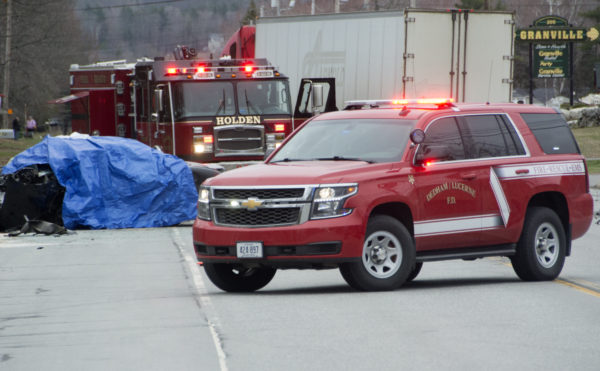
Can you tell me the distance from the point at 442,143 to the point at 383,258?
58.4 inches

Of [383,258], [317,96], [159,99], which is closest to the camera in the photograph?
[383,258]

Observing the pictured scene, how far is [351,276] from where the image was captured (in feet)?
36.5

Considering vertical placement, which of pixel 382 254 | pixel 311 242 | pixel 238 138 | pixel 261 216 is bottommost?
pixel 238 138

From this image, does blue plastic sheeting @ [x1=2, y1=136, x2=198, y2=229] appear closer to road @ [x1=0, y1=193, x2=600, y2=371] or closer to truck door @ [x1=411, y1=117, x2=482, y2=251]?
road @ [x1=0, y1=193, x2=600, y2=371]

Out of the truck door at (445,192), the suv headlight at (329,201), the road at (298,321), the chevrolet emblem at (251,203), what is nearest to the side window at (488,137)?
the truck door at (445,192)

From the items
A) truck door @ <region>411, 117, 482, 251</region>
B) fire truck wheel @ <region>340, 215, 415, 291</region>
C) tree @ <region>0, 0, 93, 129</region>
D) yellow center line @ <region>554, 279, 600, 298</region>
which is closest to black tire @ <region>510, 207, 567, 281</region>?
yellow center line @ <region>554, 279, 600, 298</region>

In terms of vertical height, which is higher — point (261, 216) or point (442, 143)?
point (442, 143)

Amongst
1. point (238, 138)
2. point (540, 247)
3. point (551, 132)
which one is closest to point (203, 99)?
point (238, 138)

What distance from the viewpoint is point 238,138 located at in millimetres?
24562

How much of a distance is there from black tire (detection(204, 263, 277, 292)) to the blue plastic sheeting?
31.9ft

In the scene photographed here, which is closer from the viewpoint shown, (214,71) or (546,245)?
(546,245)

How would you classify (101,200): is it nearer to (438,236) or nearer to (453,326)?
(438,236)

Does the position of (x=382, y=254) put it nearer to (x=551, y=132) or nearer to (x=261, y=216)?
(x=261, y=216)

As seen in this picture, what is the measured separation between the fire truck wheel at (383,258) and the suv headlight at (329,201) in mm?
377
